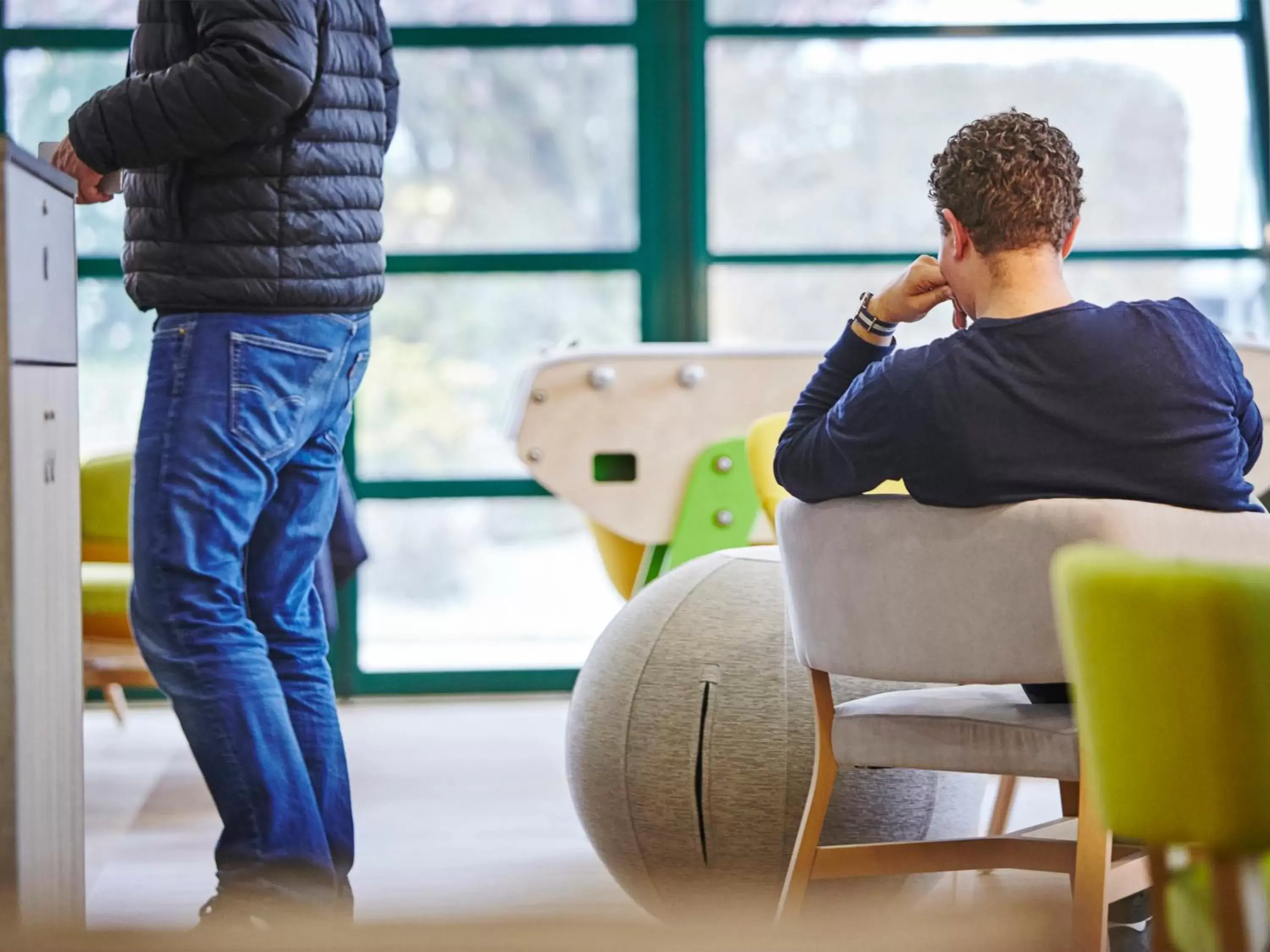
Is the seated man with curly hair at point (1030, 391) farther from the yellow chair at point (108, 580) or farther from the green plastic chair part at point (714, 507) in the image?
the yellow chair at point (108, 580)

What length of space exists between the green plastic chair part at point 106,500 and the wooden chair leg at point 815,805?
2.50 metres

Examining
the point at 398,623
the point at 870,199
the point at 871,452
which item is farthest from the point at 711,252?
the point at 871,452

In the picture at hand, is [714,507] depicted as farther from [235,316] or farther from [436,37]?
[436,37]

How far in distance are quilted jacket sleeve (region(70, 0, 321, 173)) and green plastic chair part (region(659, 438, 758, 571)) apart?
167cm

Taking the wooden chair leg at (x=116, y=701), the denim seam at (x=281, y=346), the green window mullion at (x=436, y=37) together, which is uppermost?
the green window mullion at (x=436, y=37)

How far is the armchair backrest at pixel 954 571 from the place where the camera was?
1634 millimetres

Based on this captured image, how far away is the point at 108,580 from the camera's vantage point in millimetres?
3584

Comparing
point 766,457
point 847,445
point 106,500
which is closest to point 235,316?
point 847,445

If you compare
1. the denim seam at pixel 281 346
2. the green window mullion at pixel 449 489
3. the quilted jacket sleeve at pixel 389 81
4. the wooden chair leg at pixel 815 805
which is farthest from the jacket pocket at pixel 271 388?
the green window mullion at pixel 449 489

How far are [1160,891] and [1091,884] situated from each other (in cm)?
99

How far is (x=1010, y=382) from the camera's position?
5.59 ft

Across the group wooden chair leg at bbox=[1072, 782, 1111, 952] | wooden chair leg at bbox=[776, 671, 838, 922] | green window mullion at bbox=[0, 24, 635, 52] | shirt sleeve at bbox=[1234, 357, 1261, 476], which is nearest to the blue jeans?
wooden chair leg at bbox=[776, 671, 838, 922]

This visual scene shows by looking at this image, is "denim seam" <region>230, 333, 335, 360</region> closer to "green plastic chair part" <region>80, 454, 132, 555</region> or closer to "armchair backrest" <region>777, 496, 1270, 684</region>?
"armchair backrest" <region>777, 496, 1270, 684</region>

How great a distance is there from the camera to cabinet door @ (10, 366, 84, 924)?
156 centimetres
